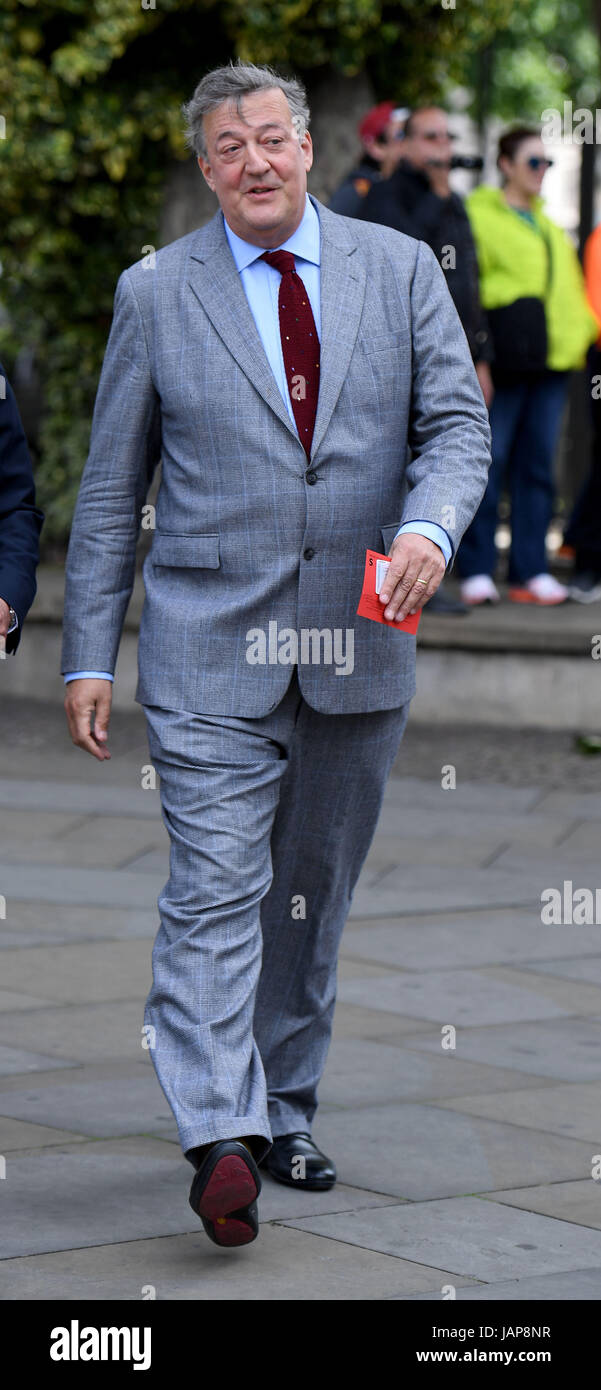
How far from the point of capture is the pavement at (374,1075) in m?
3.30

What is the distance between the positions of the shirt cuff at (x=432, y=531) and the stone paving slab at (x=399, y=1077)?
1292mm

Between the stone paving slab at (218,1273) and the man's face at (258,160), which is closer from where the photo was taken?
the stone paving slab at (218,1273)

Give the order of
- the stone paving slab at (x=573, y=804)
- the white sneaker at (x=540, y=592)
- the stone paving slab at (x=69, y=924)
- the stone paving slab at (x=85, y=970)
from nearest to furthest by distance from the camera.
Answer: the stone paving slab at (x=85, y=970) < the stone paving slab at (x=69, y=924) < the stone paving slab at (x=573, y=804) < the white sneaker at (x=540, y=592)

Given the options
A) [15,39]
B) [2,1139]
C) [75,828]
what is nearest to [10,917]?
[75,828]

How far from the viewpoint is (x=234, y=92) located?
11.4 ft

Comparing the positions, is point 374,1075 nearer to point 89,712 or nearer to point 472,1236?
point 472,1236

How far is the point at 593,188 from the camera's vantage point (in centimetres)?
1109

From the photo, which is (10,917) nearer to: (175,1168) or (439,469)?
(175,1168)

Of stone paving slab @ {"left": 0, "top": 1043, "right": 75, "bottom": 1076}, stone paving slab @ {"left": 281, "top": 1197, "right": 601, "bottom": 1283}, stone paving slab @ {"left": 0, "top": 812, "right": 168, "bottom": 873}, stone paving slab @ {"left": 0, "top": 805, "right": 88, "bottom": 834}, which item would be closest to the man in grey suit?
stone paving slab @ {"left": 281, "top": 1197, "right": 601, "bottom": 1283}

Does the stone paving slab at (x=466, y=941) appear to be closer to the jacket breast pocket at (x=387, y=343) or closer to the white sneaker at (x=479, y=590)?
the jacket breast pocket at (x=387, y=343)

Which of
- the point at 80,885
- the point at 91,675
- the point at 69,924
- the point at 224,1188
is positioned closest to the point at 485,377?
the point at 80,885

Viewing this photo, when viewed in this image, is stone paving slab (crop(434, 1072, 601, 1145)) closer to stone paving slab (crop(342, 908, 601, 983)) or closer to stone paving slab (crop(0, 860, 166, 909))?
stone paving slab (crop(342, 908, 601, 983))

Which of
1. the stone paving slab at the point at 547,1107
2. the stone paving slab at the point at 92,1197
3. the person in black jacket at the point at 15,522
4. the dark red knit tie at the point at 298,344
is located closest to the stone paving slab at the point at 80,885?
the stone paving slab at the point at 547,1107

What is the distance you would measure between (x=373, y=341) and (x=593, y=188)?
26.2 feet
